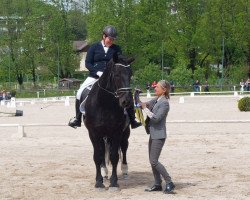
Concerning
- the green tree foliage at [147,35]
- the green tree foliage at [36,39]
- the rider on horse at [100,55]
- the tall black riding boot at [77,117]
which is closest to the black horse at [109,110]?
the rider on horse at [100,55]

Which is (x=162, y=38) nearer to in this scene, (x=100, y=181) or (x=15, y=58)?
(x=15, y=58)

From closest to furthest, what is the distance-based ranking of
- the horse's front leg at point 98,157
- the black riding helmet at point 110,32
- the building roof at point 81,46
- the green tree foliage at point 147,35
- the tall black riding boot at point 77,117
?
the horse's front leg at point 98,157, the black riding helmet at point 110,32, the tall black riding boot at point 77,117, the green tree foliage at point 147,35, the building roof at point 81,46

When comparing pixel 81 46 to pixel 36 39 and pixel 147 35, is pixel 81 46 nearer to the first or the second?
pixel 36 39

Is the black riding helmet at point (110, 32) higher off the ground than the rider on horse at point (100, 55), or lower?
higher

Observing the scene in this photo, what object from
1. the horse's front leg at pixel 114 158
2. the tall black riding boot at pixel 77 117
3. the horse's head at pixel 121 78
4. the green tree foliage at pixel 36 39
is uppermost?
the green tree foliage at pixel 36 39

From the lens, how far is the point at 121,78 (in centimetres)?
838

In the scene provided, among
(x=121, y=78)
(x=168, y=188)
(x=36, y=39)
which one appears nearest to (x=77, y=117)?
(x=121, y=78)

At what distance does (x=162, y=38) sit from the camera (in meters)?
70.2

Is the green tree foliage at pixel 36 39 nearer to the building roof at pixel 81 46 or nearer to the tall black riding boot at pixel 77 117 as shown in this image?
the building roof at pixel 81 46

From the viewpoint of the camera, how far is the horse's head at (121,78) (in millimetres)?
8148

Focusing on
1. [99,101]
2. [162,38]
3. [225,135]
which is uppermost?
[162,38]

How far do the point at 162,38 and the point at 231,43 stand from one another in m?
8.94

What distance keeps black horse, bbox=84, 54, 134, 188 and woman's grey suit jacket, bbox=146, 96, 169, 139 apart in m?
0.55

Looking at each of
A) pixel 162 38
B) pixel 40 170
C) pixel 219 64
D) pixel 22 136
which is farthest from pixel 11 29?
pixel 40 170
